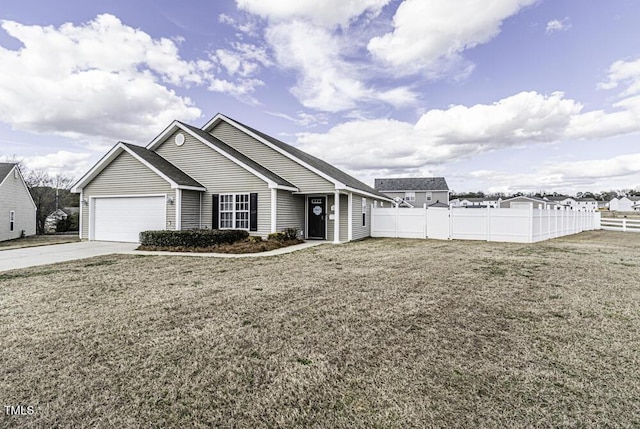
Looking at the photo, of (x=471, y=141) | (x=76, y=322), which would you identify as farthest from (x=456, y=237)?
(x=471, y=141)

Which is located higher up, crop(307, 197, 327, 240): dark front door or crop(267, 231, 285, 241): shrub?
crop(307, 197, 327, 240): dark front door

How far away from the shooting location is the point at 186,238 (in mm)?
12922

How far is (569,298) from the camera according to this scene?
575cm

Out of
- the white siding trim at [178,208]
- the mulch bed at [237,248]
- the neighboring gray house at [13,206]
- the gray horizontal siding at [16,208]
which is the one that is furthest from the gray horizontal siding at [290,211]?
the gray horizontal siding at [16,208]

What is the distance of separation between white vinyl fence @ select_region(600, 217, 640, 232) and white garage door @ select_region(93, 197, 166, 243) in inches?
1309

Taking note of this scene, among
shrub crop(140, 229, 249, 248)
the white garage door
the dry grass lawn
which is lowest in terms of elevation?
the dry grass lawn

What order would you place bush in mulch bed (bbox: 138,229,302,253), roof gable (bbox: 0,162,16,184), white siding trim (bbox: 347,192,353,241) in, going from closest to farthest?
bush in mulch bed (bbox: 138,229,302,253), white siding trim (bbox: 347,192,353,241), roof gable (bbox: 0,162,16,184)

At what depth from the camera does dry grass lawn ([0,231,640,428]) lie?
8.18ft

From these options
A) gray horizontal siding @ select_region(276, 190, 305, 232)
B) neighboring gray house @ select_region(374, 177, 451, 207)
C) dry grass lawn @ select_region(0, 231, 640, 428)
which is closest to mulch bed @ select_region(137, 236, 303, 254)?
gray horizontal siding @ select_region(276, 190, 305, 232)

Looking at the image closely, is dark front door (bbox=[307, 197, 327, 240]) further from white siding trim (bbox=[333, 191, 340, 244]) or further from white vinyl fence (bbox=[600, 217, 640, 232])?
white vinyl fence (bbox=[600, 217, 640, 232])

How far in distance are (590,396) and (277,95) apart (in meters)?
18.0

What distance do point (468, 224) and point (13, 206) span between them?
2893 cm

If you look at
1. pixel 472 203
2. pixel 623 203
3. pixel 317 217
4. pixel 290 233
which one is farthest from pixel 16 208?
pixel 623 203

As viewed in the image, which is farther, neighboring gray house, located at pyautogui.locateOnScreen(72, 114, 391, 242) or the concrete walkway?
neighboring gray house, located at pyautogui.locateOnScreen(72, 114, 391, 242)
